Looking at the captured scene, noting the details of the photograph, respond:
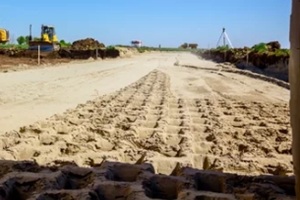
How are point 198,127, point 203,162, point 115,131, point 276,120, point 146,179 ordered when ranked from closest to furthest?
point 146,179, point 203,162, point 115,131, point 198,127, point 276,120

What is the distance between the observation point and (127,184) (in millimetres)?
3475

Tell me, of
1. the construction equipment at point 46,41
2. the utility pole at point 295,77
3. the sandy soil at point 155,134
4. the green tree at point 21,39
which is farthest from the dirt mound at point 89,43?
the utility pole at point 295,77

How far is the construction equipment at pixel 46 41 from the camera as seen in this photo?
150ft

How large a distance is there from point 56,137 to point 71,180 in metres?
2.19

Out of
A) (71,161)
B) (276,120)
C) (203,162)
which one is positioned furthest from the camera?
(276,120)

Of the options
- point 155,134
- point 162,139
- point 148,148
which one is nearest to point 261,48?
point 155,134

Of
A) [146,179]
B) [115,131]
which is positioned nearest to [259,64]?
[115,131]

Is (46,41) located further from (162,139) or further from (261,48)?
(162,139)

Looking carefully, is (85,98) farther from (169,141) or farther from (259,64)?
(259,64)

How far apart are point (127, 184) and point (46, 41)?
44620mm

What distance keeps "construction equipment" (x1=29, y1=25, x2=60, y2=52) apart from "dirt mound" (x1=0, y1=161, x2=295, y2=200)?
139ft

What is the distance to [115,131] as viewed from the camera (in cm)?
629

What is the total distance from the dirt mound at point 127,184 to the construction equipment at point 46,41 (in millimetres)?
42375

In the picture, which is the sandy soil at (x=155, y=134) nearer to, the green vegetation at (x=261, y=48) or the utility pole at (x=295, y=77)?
the utility pole at (x=295, y=77)
